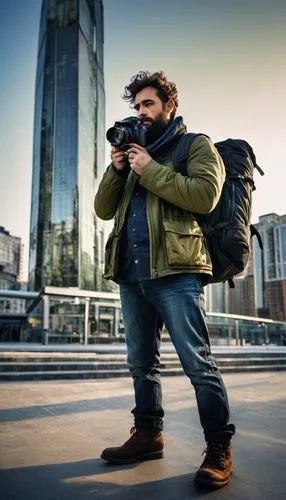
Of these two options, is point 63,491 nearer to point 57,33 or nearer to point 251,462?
point 251,462

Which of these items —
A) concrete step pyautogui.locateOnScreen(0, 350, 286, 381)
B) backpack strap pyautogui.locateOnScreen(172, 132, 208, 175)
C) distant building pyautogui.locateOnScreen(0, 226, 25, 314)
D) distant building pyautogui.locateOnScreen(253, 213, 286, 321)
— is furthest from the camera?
distant building pyautogui.locateOnScreen(0, 226, 25, 314)

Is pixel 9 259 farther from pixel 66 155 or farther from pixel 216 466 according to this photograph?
pixel 216 466

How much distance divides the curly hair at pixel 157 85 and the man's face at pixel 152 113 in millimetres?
30

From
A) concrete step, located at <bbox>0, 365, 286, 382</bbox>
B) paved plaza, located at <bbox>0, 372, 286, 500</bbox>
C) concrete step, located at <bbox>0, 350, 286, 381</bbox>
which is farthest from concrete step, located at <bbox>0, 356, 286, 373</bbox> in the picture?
paved plaza, located at <bbox>0, 372, 286, 500</bbox>

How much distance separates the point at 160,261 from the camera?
1.95 m

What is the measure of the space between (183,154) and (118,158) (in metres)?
0.37

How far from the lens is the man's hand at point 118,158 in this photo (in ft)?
6.98

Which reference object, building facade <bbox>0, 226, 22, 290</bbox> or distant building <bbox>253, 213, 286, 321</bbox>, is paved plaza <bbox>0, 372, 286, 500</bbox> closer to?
distant building <bbox>253, 213, 286, 321</bbox>

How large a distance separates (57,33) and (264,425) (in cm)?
9956

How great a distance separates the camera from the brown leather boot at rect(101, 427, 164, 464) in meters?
1.95

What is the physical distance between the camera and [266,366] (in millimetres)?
9188

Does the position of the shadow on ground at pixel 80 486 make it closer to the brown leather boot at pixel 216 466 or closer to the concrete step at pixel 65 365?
the brown leather boot at pixel 216 466

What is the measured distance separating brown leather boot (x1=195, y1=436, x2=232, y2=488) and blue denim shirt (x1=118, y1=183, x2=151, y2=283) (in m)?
0.85

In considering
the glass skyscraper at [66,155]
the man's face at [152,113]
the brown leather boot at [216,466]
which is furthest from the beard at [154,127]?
the glass skyscraper at [66,155]
